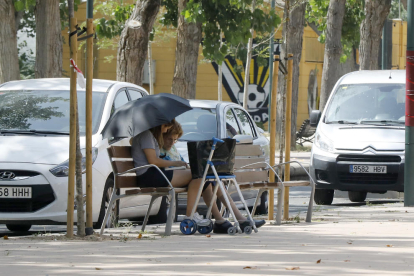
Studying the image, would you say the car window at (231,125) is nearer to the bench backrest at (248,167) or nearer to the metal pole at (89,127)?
the bench backrest at (248,167)

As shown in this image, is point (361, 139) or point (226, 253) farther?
point (361, 139)

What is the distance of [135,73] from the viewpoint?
15.8 metres

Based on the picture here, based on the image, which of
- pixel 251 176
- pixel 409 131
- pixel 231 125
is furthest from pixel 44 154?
pixel 409 131

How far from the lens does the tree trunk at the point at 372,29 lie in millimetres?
22312

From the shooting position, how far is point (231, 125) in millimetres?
11625

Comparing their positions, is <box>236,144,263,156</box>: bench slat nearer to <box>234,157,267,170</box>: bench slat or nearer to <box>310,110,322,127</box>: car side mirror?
<box>234,157,267,170</box>: bench slat

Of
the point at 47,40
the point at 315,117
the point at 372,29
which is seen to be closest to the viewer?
the point at 315,117

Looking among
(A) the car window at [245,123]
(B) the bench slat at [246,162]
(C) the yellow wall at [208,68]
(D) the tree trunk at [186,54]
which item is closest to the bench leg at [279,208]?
(B) the bench slat at [246,162]

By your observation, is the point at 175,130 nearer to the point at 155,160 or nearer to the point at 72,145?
the point at 155,160

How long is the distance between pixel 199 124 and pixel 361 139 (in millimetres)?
2606

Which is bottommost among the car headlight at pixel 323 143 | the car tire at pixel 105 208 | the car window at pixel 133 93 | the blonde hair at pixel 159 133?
the car tire at pixel 105 208

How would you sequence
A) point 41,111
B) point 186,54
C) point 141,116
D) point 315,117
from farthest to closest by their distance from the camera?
point 186,54 < point 315,117 < point 41,111 < point 141,116

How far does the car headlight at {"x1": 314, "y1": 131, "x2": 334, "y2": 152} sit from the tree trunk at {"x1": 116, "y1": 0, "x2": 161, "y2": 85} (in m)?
3.93

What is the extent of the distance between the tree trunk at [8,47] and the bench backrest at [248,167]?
6048 millimetres
